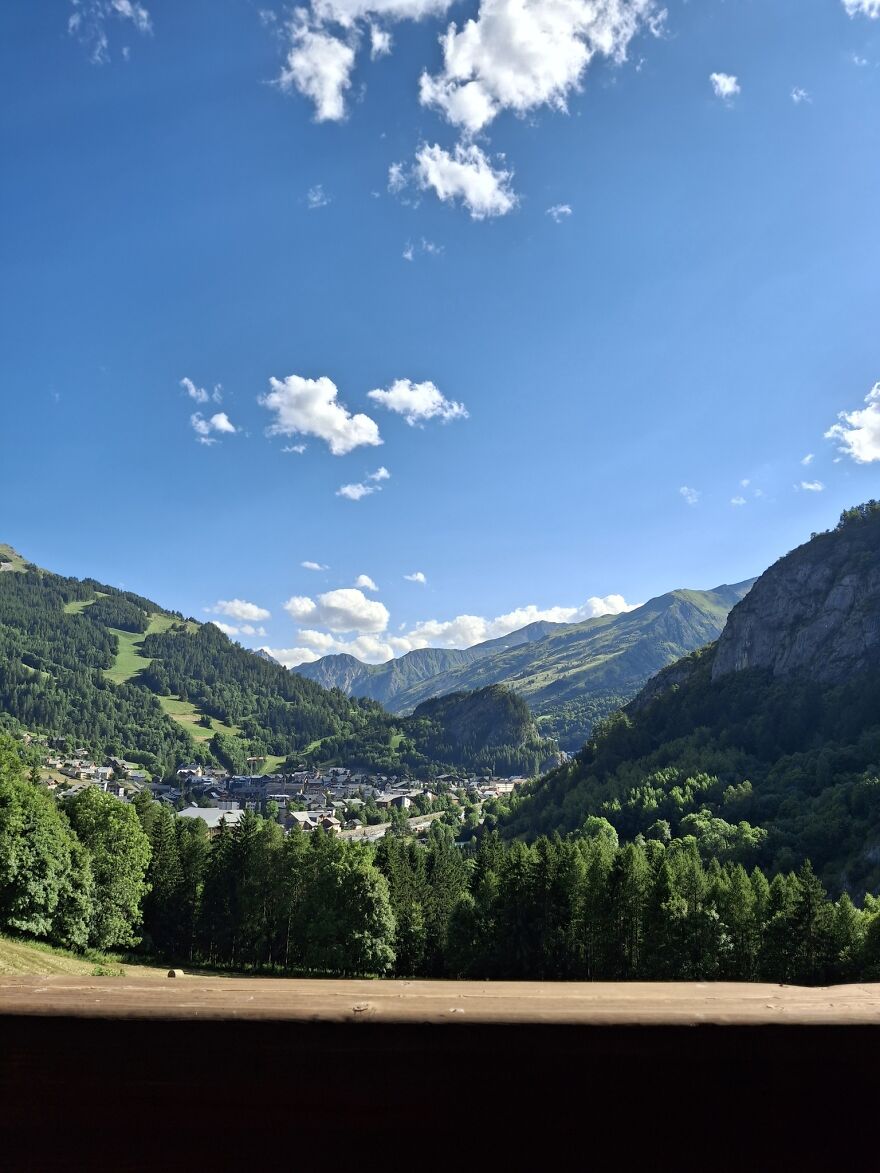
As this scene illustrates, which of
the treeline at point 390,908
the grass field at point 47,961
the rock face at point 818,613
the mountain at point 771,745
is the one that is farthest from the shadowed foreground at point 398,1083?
the rock face at point 818,613

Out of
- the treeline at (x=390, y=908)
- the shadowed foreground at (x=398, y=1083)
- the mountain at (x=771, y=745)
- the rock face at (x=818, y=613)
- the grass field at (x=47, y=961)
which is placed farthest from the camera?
the rock face at (x=818, y=613)

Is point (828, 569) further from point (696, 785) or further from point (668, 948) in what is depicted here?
point (668, 948)

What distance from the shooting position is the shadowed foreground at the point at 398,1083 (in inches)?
57.2

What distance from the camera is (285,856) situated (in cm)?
4856

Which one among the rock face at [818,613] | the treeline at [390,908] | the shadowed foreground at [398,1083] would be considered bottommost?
the treeline at [390,908]

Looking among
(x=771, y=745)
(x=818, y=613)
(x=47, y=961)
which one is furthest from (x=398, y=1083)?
(x=818, y=613)

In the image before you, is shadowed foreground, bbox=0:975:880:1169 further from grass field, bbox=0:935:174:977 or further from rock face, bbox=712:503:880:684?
rock face, bbox=712:503:880:684

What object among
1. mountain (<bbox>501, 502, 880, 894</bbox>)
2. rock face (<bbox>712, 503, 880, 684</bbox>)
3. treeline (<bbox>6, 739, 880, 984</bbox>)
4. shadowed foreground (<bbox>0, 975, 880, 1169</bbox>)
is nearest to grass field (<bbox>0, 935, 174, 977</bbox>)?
treeline (<bbox>6, 739, 880, 984</bbox>)

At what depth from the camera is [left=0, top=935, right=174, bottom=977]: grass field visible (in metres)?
22.1

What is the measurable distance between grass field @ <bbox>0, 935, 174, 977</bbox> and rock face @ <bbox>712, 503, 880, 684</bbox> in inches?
6521

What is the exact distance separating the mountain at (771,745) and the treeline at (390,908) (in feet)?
144

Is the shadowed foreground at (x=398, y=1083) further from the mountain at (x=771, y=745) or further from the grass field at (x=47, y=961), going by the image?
the mountain at (x=771, y=745)

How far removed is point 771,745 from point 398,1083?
16367 centimetres

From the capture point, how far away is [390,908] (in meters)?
42.0
